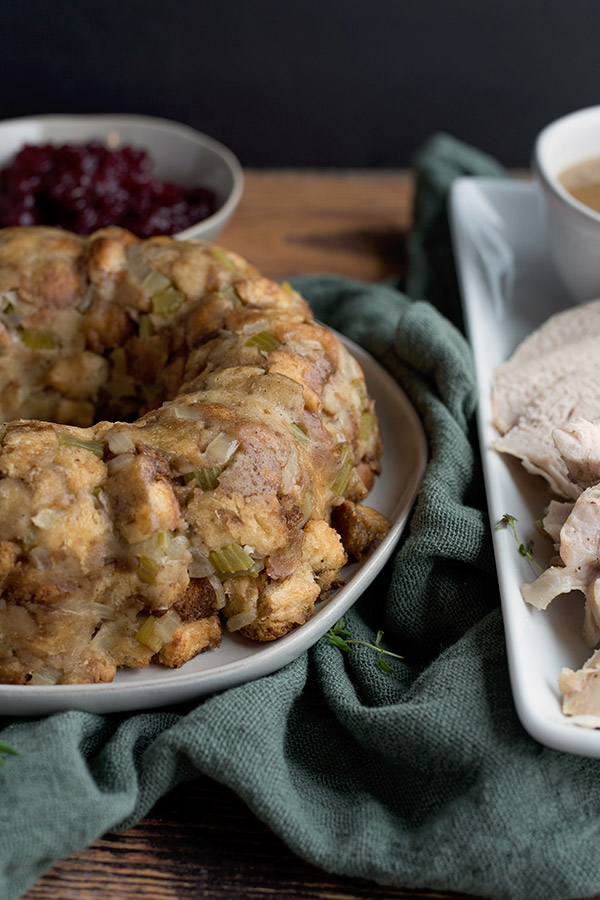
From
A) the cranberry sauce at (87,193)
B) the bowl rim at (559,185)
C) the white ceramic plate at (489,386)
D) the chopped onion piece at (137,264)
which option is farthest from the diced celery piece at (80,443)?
the bowl rim at (559,185)

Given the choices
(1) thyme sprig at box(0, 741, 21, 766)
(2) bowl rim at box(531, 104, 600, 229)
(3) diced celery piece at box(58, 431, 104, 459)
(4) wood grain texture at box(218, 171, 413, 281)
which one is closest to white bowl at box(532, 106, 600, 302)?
(2) bowl rim at box(531, 104, 600, 229)

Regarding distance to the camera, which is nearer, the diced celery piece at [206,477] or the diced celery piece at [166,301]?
the diced celery piece at [206,477]

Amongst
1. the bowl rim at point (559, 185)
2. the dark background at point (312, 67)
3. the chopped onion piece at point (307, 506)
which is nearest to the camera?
the chopped onion piece at point (307, 506)

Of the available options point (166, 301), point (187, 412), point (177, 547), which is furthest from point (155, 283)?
point (177, 547)

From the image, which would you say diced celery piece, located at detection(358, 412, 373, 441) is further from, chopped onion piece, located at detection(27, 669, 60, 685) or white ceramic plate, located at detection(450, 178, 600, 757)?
chopped onion piece, located at detection(27, 669, 60, 685)

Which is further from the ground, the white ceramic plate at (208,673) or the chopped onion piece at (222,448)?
the chopped onion piece at (222,448)

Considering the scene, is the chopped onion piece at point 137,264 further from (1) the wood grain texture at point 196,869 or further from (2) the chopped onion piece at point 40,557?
(1) the wood grain texture at point 196,869

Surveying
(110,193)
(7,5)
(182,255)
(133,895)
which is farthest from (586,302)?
(7,5)
